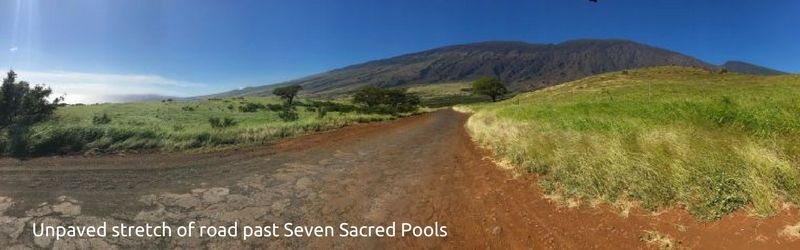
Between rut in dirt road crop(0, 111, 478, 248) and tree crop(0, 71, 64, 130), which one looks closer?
rut in dirt road crop(0, 111, 478, 248)

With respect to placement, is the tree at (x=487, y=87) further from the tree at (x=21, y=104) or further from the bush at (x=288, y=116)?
the tree at (x=21, y=104)

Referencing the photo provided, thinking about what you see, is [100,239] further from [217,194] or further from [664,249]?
[664,249]

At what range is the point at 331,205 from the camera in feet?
23.6

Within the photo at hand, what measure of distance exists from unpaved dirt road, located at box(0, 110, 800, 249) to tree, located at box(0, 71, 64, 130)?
10868 millimetres

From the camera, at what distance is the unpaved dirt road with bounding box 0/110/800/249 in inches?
209

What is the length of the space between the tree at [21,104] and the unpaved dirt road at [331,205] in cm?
1087

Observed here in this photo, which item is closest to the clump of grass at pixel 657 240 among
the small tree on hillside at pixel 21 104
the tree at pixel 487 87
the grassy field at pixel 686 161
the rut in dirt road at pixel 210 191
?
the grassy field at pixel 686 161

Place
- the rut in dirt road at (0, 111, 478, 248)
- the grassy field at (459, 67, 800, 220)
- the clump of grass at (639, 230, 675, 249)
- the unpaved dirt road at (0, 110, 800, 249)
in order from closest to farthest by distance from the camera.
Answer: the clump of grass at (639, 230, 675, 249) → the grassy field at (459, 67, 800, 220) → the unpaved dirt road at (0, 110, 800, 249) → the rut in dirt road at (0, 111, 478, 248)

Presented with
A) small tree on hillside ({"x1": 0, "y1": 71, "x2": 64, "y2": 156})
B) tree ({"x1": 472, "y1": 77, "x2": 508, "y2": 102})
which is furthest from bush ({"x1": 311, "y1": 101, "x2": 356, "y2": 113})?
tree ({"x1": 472, "y1": 77, "x2": 508, "y2": 102})

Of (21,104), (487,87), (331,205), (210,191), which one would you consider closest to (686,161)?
(331,205)

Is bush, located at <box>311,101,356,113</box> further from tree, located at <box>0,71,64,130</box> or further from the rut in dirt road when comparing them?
the rut in dirt road

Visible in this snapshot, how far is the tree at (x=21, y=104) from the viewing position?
64.8ft

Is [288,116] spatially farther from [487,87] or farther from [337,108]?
[487,87]

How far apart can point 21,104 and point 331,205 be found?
21185 mm
